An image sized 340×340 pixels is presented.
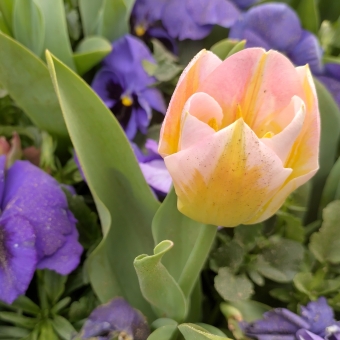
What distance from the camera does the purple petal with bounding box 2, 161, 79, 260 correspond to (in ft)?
1.17

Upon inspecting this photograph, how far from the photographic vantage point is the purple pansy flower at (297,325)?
29 centimetres

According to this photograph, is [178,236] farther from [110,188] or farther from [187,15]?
[187,15]

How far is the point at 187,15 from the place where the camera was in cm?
50

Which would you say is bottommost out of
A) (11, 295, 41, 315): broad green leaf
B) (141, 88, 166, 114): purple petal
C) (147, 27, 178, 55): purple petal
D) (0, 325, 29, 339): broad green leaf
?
(0, 325, 29, 339): broad green leaf

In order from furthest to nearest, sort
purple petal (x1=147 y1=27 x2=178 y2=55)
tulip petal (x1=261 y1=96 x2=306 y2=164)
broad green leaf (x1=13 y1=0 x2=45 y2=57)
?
purple petal (x1=147 y1=27 x2=178 y2=55)
broad green leaf (x1=13 y1=0 x2=45 y2=57)
tulip petal (x1=261 y1=96 x2=306 y2=164)

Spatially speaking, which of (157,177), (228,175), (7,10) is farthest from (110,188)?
(7,10)

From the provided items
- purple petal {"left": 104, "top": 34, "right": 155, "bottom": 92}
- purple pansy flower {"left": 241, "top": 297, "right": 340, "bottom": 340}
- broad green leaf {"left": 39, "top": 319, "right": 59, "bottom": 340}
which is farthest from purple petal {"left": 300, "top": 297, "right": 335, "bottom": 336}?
purple petal {"left": 104, "top": 34, "right": 155, "bottom": 92}

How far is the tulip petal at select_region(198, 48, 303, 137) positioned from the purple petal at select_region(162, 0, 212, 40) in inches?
10.7

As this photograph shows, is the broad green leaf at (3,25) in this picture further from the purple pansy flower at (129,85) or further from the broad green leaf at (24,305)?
the broad green leaf at (24,305)

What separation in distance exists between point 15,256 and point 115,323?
100 mm

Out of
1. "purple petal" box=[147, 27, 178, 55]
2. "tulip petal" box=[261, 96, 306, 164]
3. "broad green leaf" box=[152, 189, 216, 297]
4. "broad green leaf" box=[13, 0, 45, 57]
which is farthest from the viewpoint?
"purple petal" box=[147, 27, 178, 55]

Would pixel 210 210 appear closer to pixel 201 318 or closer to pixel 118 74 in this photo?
pixel 201 318

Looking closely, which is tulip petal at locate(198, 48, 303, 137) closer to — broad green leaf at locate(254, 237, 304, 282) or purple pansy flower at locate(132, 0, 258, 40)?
broad green leaf at locate(254, 237, 304, 282)

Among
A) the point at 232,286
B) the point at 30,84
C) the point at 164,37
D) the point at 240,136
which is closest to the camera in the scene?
the point at 240,136
